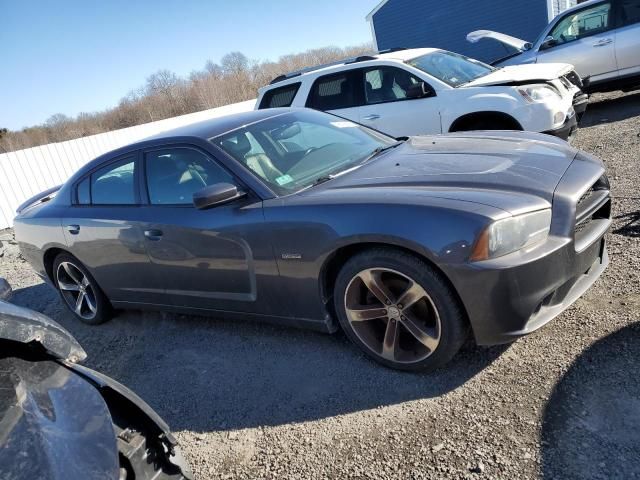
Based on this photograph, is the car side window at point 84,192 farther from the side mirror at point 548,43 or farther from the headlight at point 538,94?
the side mirror at point 548,43

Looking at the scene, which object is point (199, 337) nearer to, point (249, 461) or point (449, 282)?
point (249, 461)

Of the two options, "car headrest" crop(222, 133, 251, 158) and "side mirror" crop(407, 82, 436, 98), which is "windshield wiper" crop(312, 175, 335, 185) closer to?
"car headrest" crop(222, 133, 251, 158)

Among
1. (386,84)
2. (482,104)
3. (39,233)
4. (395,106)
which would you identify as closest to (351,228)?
(39,233)

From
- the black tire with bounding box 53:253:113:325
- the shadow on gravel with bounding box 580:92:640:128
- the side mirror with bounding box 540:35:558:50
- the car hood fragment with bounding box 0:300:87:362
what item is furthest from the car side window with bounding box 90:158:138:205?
the side mirror with bounding box 540:35:558:50

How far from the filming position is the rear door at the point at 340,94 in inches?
296

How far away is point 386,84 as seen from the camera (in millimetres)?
7281

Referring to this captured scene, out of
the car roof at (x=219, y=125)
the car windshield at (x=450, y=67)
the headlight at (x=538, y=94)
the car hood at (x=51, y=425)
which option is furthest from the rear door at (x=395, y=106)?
the car hood at (x=51, y=425)

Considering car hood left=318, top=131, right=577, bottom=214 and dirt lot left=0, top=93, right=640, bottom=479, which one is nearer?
dirt lot left=0, top=93, right=640, bottom=479

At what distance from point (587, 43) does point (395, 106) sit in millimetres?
4574

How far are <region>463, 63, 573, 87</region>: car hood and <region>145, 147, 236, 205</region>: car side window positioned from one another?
4435 millimetres

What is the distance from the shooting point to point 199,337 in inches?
162

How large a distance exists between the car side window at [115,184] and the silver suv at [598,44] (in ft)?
26.0

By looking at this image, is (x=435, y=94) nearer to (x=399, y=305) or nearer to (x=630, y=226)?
(x=630, y=226)

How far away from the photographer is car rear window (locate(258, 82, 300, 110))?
26.2 ft
